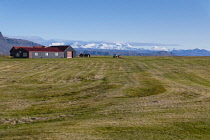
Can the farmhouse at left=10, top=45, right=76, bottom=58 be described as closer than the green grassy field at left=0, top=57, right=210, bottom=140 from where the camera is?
No

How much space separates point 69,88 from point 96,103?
23.1 ft

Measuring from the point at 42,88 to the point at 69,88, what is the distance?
2646mm

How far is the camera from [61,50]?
97812 mm

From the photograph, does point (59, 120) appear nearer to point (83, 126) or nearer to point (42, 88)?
point (83, 126)

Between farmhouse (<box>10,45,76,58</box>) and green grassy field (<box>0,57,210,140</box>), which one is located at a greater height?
farmhouse (<box>10,45,76,58</box>)

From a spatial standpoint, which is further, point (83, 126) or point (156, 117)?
point (156, 117)

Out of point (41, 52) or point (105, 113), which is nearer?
point (105, 113)

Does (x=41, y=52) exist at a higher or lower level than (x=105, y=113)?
higher

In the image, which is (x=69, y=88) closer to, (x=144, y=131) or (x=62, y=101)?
(x=62, y=101)

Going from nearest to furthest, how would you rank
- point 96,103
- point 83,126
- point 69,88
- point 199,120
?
point 83,126 < point 199,120 < point 96,103 < point 69,88

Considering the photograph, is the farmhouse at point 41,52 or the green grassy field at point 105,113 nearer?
the green grassy field at point 105,113

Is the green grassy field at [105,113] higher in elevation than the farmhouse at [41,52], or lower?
lower

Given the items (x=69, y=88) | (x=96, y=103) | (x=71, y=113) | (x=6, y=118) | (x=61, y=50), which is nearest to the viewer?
(x=6, y=118)

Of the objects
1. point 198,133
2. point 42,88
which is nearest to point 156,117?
point 198,133
